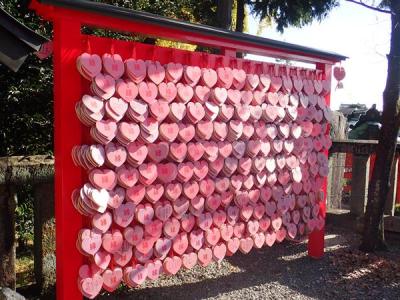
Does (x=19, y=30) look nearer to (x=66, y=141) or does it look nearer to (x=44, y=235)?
(x=66, y=141)

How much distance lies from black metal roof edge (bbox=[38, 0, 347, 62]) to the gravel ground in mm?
2585

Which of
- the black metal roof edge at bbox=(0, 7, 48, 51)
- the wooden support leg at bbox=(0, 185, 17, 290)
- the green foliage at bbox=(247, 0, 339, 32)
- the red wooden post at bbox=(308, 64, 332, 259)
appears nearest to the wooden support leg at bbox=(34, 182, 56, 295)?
the wooden support leg at bbox=(0, 185, 17, 290)

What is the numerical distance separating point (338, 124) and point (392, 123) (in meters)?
2.64

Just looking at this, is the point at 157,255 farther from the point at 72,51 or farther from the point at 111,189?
the point at 72,51

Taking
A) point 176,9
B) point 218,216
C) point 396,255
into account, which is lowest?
point 396,255

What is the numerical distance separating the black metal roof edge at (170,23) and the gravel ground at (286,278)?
8.48 feet

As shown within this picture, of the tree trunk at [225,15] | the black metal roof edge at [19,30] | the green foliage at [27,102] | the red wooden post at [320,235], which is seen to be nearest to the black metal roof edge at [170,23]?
the red wooden post at [320,235]

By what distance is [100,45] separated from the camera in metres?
3.40

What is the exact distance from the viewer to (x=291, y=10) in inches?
441

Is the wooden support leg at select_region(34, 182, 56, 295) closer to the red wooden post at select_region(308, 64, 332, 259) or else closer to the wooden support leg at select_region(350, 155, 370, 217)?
the red wooden post at select_region(308, 64, 332, 259)

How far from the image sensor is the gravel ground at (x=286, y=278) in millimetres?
4484

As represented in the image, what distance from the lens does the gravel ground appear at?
4.48m

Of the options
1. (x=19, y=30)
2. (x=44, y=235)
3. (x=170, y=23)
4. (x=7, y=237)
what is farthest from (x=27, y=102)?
(x=19, y=30)

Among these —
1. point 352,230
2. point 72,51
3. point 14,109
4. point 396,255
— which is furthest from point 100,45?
point 352,230
